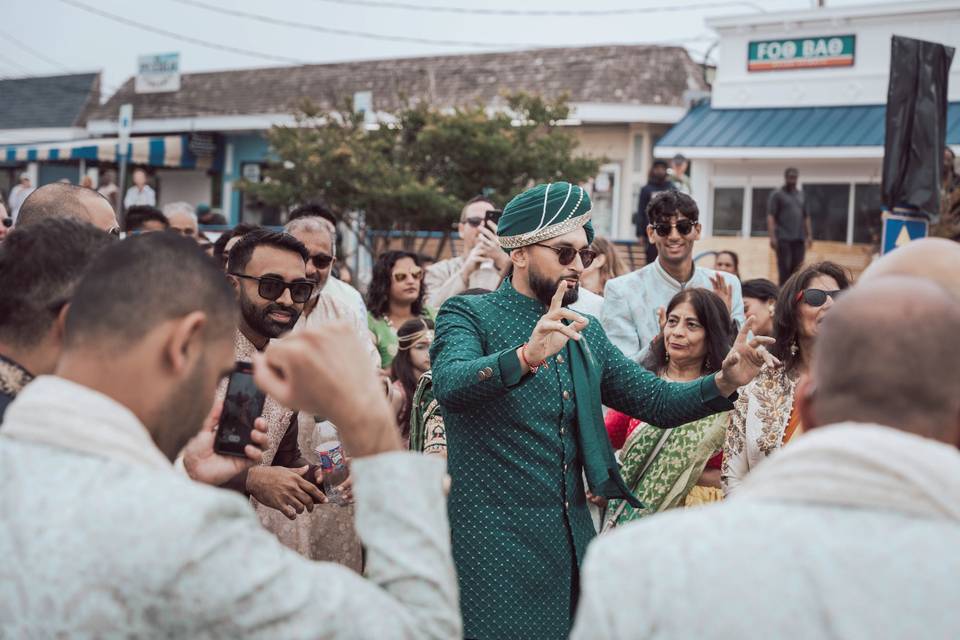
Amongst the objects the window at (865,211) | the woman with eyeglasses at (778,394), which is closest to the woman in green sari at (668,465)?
the woman with eyeglasses at (778,394)

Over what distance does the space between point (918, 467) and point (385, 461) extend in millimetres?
891

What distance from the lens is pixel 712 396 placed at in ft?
13.2

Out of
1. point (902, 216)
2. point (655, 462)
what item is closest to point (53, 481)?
point (655, 462)

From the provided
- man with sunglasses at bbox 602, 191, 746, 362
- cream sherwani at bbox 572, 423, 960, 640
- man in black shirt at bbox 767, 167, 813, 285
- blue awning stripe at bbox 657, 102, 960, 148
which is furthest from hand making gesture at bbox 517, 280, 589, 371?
blue awning stripe at bbox 657, 102, 960, 148

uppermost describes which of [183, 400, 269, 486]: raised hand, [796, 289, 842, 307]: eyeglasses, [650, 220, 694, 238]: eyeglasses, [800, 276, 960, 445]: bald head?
[650, 220, 694, 238]: eyeglasses

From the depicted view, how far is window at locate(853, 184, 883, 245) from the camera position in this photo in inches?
792

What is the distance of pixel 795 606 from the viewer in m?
1.67

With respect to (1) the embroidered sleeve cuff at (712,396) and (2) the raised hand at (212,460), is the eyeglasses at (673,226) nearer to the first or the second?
(1) the embroidered sleeve cuff at (712,396)

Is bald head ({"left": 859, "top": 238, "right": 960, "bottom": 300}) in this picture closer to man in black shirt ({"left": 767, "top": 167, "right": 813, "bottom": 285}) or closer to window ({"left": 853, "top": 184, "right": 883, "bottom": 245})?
man in black shirt ({"left": 767, "top": 167, "right": 813, "bottom": 285})

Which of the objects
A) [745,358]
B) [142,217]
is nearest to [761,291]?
[745,358]

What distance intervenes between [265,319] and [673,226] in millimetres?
3070

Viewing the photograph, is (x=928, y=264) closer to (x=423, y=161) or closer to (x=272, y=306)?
(x=272, y=306)

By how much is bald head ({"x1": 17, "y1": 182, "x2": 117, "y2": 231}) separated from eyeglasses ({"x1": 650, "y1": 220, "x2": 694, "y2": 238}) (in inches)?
128

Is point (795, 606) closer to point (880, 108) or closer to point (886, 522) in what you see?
point (886, 522)
